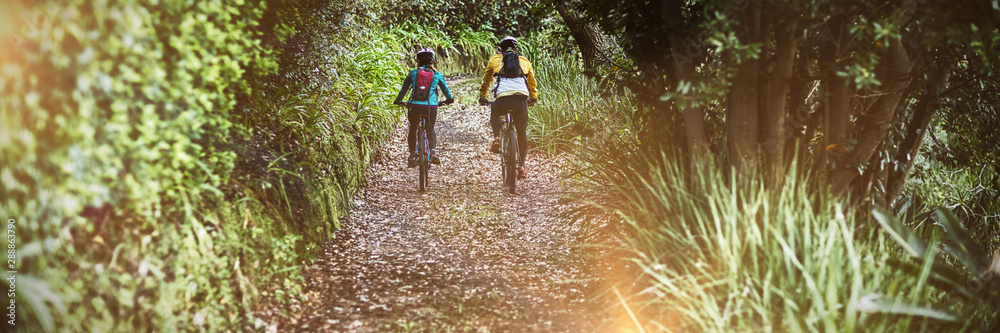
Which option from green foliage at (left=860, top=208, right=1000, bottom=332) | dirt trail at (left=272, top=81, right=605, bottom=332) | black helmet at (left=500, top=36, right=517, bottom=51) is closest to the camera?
green foliage at (left=860, top=208, right=1000, bottom=332)

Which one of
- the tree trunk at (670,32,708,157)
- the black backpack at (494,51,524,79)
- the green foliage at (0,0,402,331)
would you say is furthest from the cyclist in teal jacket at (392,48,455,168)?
the tree trunk at (670,32,708,157)

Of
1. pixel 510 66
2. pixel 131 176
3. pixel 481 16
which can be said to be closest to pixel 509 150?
pixel 510 66

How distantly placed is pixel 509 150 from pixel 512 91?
0.65 m

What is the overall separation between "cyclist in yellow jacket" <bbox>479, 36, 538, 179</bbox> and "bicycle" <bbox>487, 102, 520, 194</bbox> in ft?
0.19

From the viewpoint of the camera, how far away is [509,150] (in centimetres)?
721

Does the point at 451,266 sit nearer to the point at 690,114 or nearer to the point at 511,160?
the point at 690,114

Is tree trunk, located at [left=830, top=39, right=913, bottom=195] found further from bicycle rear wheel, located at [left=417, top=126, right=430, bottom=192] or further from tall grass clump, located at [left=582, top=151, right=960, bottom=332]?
bicycle rear wheel, located at [left=417, top=126, right=430, bottom=192]

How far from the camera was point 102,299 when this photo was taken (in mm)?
2520

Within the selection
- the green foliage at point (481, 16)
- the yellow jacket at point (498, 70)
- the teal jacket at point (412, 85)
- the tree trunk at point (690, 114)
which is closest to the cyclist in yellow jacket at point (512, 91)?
the yellow jacket at point (498, 70)

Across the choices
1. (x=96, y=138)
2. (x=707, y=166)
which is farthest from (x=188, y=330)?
(x=707, y=166)

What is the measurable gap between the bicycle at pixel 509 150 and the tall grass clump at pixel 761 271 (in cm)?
321

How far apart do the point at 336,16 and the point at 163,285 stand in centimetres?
469

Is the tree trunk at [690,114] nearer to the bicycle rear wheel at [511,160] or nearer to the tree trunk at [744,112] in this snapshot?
the tree trunk at [744,112]

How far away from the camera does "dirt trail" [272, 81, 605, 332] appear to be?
144 inches
